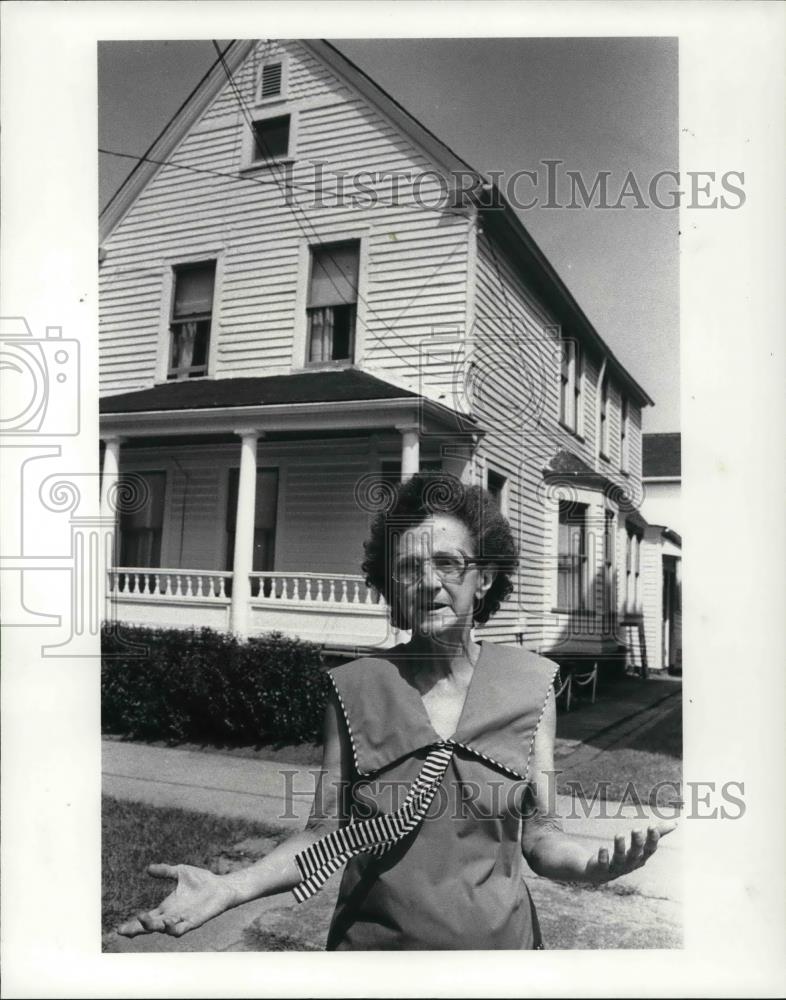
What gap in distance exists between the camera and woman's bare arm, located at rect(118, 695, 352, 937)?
1.87 metres

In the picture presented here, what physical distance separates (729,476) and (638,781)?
40.9 inches

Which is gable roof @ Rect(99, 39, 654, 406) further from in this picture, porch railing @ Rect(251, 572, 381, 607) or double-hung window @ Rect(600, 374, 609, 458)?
porch railing @ Rect(251, 572, 381, 607)

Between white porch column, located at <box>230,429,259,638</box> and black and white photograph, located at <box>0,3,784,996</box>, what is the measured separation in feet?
0.04

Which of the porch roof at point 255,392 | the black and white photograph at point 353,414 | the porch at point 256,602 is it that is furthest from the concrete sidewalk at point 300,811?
the porch roof at point 255,392

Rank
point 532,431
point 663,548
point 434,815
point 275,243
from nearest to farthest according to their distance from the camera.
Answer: point 434,815 → point 663,548 → point 532,431 → point 275,243

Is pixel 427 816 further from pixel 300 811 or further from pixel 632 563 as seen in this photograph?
pixel 632 563

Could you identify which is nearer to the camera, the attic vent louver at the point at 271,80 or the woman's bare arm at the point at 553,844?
the woman's bare arm at the point at 553,844

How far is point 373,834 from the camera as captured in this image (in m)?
2.09

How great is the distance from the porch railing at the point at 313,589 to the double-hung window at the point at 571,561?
620mm

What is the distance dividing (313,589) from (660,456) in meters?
1.20

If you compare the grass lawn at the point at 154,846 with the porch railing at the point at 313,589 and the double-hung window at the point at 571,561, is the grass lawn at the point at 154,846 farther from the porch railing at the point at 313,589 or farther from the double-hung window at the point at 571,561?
the double-hung window at the point at 571,561

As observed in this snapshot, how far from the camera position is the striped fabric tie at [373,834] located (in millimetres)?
1983

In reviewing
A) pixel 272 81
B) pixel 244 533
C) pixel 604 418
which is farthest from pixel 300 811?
pixel 272 81

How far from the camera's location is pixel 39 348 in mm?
2744
